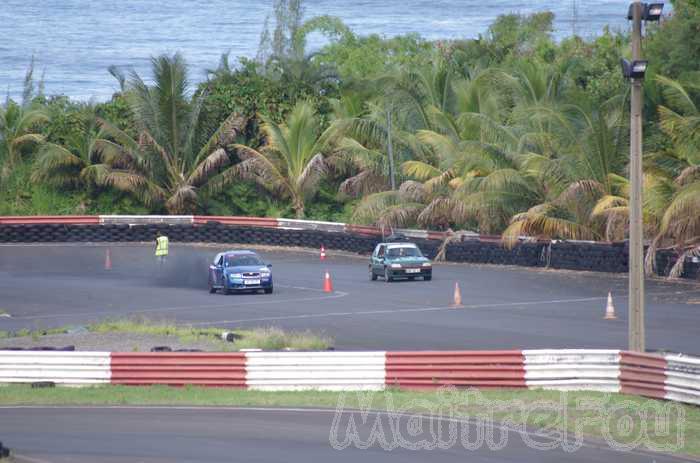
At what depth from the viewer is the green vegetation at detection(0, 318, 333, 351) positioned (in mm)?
25828

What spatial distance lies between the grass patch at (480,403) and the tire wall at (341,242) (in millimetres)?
19815

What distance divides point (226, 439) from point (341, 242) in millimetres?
36126

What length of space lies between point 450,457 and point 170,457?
11.3ft

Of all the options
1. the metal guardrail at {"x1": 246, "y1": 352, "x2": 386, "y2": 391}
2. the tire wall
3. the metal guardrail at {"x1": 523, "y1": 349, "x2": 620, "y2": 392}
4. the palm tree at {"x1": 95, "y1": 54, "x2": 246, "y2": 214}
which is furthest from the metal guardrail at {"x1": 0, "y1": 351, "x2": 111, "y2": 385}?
the palm tree at {"x1": 95, "y1": 54, "x2": 246, "y2": 214}

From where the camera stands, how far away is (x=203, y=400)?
65.9ft

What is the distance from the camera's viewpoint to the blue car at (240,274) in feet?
128

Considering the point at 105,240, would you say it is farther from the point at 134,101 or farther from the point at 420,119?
the point at 420,119

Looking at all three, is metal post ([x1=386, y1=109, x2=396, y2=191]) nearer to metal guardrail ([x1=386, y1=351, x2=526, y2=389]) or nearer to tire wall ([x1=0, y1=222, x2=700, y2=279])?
tire wall ([x1=0, y1=222, x2=700, y2=279])

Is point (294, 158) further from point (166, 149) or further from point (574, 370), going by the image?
point (574, 370)

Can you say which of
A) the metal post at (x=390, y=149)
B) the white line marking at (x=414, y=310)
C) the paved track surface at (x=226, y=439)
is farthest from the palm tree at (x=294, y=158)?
the paved track surface at (x=226, y=439)

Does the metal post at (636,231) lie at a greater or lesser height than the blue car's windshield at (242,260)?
greater

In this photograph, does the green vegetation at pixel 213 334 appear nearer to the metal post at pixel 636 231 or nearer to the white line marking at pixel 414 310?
the white line marking at pixel 414 310

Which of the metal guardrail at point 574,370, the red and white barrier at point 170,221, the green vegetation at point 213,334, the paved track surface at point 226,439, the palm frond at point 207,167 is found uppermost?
the palm frond at point 207,167

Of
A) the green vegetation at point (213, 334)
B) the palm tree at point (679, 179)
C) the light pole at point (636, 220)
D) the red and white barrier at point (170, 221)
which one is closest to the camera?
the light pole at point (636, 220)
